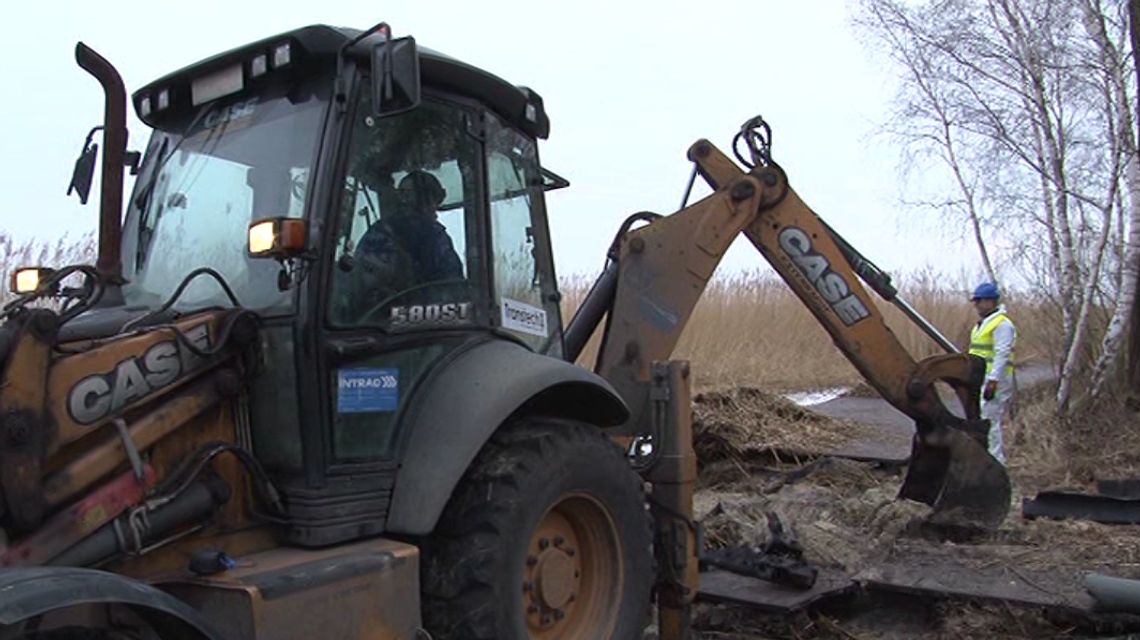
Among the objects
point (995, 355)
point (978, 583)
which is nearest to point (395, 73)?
point (978, 583)

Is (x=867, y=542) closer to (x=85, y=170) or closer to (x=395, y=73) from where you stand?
(x=395, y=73)

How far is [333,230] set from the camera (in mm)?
3422

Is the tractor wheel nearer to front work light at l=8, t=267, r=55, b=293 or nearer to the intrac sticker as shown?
the intrac sticker

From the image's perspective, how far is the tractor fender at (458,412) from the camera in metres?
3.48

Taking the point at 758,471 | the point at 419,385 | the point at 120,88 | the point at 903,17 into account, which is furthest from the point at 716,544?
the point at 903,17

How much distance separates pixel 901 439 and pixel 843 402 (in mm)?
3785

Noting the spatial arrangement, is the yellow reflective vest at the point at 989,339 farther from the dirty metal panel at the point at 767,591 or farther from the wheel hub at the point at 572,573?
the wheel hub at the point at 572,573

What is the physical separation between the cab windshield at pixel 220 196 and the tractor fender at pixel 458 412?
2.04ft

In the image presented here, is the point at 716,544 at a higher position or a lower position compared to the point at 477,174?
lower

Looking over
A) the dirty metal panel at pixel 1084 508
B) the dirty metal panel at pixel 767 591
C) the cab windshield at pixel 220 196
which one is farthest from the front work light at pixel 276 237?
the dirty metal panel at pixel 1084 508

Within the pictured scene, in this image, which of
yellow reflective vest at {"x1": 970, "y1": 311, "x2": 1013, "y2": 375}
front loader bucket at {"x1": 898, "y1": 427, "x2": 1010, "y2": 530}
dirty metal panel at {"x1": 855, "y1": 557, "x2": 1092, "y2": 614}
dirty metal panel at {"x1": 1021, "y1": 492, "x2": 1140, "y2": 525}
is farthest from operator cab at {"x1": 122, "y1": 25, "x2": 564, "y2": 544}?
yellow reflective vest at {"x1": 970, "y1": 311, "x2": 1013, "y2": 375}

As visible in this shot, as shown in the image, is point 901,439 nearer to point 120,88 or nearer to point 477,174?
point 477,174

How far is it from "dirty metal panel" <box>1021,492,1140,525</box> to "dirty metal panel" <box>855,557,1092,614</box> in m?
1.58

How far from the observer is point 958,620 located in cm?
467
